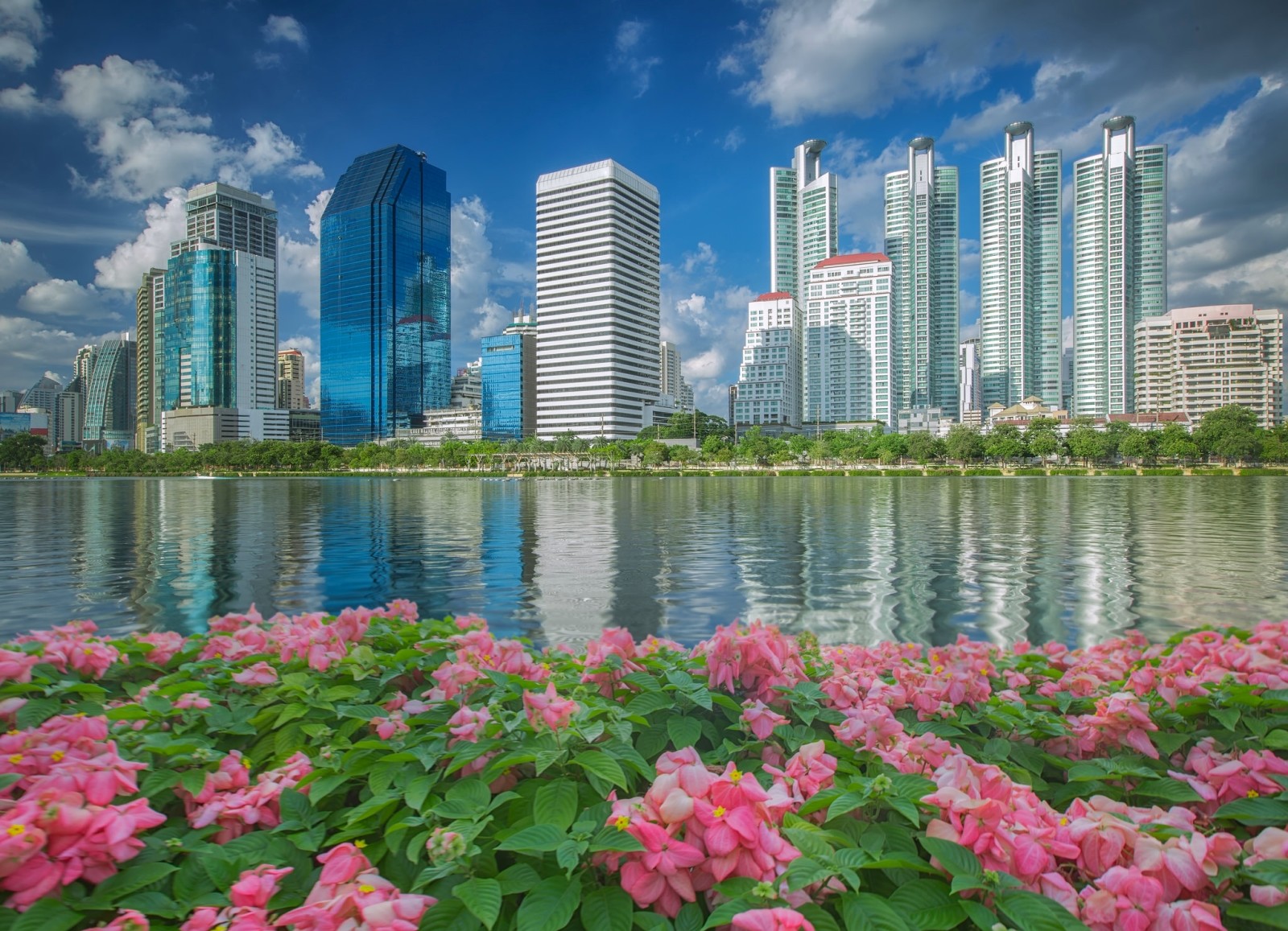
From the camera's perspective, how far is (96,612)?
32.7 feet

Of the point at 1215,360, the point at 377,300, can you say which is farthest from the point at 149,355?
the point at 1215,360

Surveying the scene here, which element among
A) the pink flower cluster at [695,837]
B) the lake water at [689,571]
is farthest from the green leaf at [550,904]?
the lake water at [689,571]

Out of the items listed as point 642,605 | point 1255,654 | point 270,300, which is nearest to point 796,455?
point 642,605

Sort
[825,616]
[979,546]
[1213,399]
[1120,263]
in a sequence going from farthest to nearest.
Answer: [1120,263], [1213,399], [979,546], [825,616]

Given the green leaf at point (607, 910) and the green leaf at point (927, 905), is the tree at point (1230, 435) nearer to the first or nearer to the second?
the green leaf at point (927, 905)

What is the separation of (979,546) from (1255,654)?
15.2m

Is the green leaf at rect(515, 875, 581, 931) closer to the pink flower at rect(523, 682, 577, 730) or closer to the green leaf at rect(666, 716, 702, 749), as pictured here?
the pink flower at rect(523, 682, 577, 730)

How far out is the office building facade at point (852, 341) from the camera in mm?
137625

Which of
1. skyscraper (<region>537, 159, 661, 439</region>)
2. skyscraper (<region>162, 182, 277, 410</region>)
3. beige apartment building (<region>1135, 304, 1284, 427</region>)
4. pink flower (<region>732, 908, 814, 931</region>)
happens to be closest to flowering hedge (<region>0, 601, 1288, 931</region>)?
pink flower (<region>732, 908, 814, 931</region>)

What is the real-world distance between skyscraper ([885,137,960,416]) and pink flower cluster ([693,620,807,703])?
Answer: 515 ft

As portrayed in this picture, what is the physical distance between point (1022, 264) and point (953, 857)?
17062 centimetres

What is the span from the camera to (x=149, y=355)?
7416 inches

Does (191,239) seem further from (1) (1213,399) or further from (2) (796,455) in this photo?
(1) (1213,399)

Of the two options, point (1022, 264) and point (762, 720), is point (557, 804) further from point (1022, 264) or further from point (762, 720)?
point (1022, 264)
